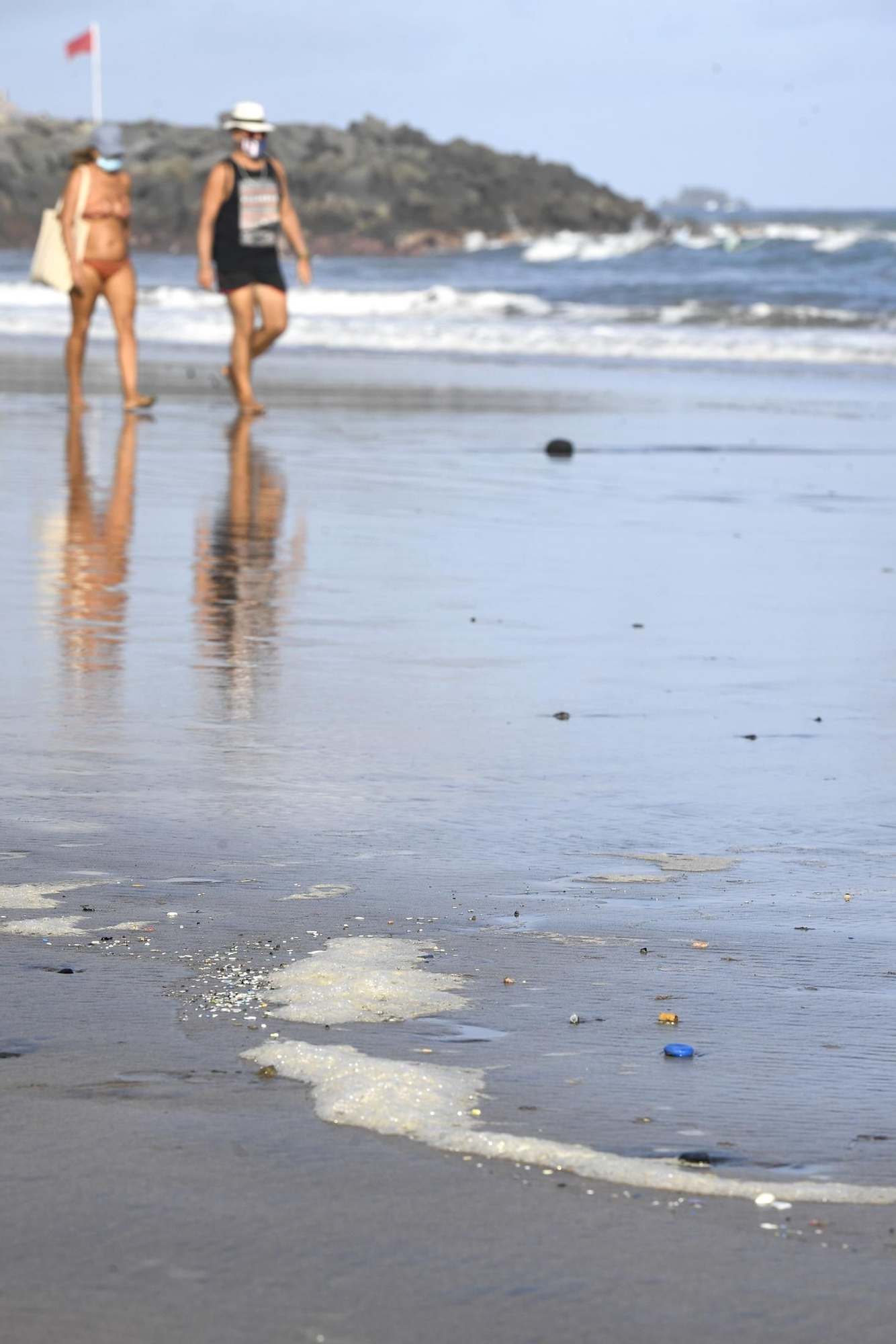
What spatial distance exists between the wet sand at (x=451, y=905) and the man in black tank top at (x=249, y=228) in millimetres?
4456

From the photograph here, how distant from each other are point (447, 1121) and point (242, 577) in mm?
4103

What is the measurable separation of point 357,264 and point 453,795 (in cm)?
4464

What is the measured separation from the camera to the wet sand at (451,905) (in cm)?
173

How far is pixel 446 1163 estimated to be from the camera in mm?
1963

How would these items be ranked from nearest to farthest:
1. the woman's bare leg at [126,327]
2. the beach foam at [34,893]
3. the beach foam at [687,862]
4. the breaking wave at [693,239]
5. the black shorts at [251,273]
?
the beach foam at [34,893], the beach foam at [687,862], the black shorts at [251,273], the woman's bare leg at [126,327], the breaking wave at [693,239]

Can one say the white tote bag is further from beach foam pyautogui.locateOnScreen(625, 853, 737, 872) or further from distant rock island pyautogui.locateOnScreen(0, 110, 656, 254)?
distant rock island pyautogui.locateOnScreen(0, 110, 656, 254)

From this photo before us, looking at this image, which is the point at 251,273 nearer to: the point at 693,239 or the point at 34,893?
the point at 34,893

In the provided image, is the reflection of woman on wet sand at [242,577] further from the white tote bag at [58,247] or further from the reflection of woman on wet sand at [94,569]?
the white tote bag at [58,247]

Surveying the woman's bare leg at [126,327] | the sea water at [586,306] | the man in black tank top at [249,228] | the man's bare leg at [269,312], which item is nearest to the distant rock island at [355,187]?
the sea water at [586,306]

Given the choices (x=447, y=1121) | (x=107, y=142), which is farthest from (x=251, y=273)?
(x=447, y=1121)

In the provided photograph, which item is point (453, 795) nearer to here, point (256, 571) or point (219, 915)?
point (219, 915)

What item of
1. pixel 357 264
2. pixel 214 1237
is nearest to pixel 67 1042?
pixel 214 1237

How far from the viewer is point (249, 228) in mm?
11500

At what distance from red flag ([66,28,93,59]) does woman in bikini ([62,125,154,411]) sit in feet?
162
